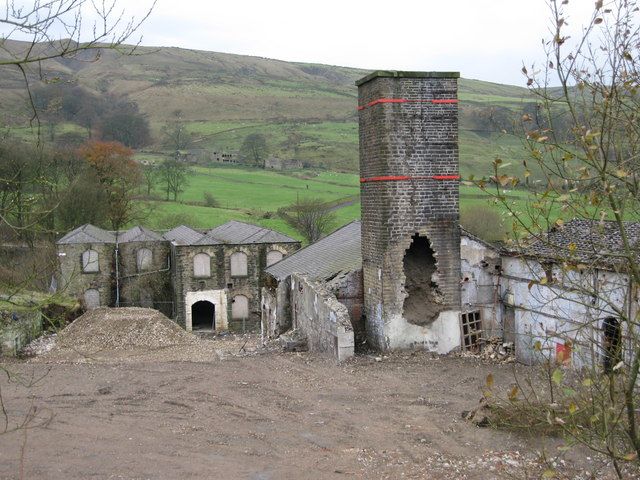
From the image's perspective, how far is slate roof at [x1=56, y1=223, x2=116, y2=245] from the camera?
36.7 m

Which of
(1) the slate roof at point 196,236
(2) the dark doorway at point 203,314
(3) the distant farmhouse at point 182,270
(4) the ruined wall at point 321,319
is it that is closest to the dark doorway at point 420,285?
(4) the ruined wall at point 321,319

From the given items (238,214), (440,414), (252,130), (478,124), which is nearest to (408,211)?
(440,414)

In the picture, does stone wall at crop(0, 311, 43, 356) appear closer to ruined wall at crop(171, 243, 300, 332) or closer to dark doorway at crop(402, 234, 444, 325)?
ruined wall at crop(171, 243, 300, 332)

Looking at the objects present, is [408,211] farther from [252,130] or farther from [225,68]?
[225,68]

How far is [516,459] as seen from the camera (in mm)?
10547

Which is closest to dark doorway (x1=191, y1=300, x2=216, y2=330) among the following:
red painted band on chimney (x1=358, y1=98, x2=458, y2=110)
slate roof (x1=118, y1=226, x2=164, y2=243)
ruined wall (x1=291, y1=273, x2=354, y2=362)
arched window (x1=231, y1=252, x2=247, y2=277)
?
arched window (x1=231, y1=252, x2=247, y2=277)

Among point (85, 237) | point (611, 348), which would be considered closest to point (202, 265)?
point (85, 237)

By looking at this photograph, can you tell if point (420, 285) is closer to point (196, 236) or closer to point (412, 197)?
point (412, 197)

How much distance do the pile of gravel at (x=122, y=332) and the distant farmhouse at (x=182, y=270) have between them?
9500 millimetres

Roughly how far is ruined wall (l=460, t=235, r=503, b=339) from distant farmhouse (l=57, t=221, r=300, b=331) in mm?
20319

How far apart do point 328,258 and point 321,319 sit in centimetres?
476

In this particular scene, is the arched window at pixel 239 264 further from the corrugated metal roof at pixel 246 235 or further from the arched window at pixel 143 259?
the arched window at pixel 143 259

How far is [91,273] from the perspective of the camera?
38.2 meters

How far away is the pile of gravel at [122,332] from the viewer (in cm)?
2548
